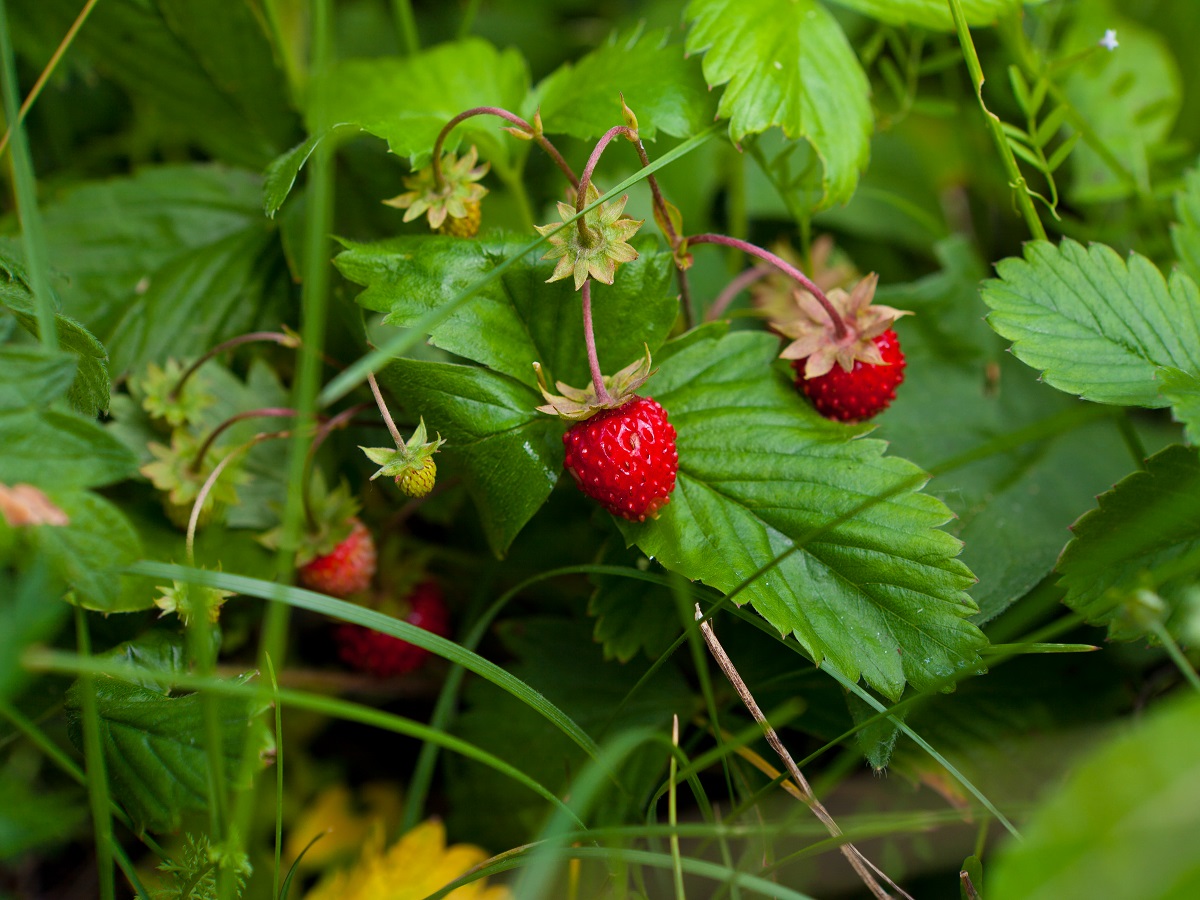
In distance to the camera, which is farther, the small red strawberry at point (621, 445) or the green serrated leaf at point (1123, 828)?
the small red strawberry at point (621, 445)

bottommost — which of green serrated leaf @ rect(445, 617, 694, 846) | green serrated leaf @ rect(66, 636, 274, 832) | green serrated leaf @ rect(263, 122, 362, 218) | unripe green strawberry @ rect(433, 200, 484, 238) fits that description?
green serrated leaf @ rect(445, 617, 694, 846)

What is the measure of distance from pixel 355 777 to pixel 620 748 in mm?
871

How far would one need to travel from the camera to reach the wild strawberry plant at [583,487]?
709 mm

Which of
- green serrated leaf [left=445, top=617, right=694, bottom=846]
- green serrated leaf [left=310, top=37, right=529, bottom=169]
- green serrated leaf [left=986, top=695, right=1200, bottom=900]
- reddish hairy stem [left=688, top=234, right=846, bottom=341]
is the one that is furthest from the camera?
green serrated leaf [left=445, top=617, right=694, bottom=846]

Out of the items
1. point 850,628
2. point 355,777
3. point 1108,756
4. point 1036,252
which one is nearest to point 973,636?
point 850,628

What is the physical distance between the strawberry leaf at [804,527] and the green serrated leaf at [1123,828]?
0.31 metres

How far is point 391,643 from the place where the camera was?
1.14m

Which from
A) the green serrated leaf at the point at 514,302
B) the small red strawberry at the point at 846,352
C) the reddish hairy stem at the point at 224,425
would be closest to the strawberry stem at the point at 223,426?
the reddish hairy stem at the point at 224,425

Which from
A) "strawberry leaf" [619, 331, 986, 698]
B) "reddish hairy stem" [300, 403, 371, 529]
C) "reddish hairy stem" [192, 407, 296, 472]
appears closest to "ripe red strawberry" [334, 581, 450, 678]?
"reddish hairy stem" [300, 403, 371, 529]

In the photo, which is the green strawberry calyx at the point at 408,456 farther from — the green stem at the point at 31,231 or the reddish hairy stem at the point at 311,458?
the green stem at the point at 31,231

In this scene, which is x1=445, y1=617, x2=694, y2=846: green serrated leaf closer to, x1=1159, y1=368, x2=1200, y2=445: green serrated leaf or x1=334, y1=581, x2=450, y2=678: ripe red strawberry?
x1=334, y1=581, x2=450, y2=678: ripe red strawberry

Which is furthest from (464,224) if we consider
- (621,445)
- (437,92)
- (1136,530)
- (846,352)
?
(1136,530)

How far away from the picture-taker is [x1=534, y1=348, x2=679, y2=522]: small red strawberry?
82cm

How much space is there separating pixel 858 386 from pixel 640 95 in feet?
1.32
